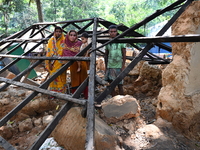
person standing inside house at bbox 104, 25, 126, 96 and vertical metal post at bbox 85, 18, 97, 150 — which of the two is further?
person standing inside house at bbox 104, 25, 126, 96

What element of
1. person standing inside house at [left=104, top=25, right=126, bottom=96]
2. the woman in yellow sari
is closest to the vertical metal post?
person standing inside house at [left=104, top=25, right=126, bottom=96]

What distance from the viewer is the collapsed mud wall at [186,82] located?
97.5 inches

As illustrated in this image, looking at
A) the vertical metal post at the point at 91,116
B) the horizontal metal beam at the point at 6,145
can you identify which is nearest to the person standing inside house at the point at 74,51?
the vertical metal post at the point at 91,116

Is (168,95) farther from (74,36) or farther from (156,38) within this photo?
(74,36)

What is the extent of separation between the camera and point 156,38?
1892 mm

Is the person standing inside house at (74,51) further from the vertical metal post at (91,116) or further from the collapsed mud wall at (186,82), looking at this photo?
the collapsed mud wall at (186,82)

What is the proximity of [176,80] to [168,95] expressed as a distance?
301 mm

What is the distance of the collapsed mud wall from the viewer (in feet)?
8.13

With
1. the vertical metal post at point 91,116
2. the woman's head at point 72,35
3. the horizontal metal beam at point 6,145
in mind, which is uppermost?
the woman's head at point 72,35

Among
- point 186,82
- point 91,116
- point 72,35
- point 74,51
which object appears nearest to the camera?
point 91,116

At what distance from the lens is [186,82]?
2.53 meters

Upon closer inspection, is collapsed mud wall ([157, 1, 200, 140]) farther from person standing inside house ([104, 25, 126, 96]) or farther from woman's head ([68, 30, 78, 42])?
woman's head ([68, 30, 78, 42])

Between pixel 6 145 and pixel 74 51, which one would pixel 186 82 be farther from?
pixel 6 145

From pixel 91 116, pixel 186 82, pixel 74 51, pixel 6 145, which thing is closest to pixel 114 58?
pixel 74 51
